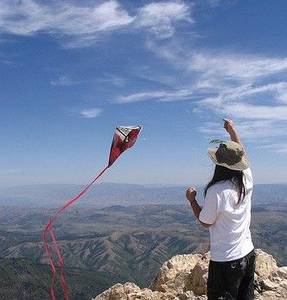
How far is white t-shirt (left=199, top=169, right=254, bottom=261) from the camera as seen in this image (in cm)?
729

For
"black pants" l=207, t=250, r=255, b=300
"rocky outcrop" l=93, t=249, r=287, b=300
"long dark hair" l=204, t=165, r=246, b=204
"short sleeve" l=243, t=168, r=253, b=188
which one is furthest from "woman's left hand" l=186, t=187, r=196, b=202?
"rocky outcrop" l=93, t=249, r=287, b=300

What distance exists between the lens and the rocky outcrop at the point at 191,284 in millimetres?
10969

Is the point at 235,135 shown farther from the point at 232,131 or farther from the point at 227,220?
the point at 227,220

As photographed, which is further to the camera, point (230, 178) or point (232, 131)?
point (232, 131)

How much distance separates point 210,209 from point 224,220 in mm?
323

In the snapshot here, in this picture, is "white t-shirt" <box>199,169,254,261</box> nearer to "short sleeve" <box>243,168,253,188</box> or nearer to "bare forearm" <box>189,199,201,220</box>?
"bare forearm" <box>189,199,201,220</box>

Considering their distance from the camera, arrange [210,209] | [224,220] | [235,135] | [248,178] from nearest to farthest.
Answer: [210,209], [224,220], [248,178], [235,135]

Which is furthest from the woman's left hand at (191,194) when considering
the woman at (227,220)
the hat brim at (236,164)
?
the hat brim at (236,164)

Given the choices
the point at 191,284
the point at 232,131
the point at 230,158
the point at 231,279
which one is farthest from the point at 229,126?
the point at 191,284

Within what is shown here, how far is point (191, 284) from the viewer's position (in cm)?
1223

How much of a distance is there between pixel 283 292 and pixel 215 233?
172 inches

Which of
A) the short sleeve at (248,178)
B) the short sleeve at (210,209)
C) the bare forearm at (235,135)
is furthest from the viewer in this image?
the bare forearm at (235,135)

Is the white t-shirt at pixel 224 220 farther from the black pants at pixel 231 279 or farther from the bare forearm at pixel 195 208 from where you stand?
the bare forearm at pixel 195 208

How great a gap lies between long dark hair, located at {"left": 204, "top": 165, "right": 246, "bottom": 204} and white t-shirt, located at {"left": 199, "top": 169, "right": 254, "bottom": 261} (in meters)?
0.06
